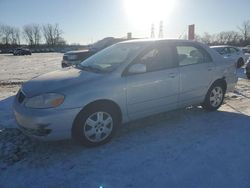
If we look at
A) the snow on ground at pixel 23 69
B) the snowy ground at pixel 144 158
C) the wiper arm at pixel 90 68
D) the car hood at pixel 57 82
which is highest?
the wiper arm at pixel 90 68

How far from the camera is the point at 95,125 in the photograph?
4.19m

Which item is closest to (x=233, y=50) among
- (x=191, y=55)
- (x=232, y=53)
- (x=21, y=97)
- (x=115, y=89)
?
(x=232, y=53)

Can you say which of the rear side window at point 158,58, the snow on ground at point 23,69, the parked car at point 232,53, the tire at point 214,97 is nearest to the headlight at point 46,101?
the rear side window at point 158,58

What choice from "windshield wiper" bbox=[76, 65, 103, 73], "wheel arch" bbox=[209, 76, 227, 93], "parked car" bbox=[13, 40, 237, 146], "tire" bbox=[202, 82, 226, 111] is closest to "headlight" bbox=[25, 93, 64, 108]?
"parked car" bbox=[13, 40, 237, 146]

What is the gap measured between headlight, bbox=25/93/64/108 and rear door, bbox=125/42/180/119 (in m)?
1.12

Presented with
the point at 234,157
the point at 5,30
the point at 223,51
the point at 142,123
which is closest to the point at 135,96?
the point at 142,123

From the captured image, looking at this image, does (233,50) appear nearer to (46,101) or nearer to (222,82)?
(222,82)

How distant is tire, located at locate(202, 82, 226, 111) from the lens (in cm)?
586

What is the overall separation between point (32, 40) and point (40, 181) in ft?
375

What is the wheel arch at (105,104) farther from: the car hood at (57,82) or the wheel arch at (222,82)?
the wheel arch at (222,82)

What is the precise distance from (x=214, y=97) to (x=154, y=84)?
6.24 ft

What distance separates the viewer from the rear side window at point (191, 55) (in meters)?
5.25

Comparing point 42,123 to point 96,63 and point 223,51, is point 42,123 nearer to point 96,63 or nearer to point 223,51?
point 96,63

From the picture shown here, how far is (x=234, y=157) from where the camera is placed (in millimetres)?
3865
